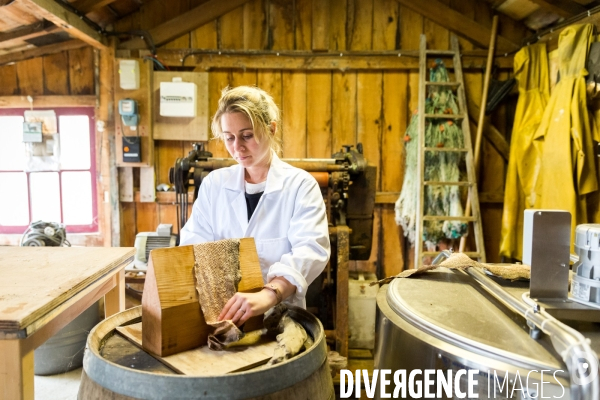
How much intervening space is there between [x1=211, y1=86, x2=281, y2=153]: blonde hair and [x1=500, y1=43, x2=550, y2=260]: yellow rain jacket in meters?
2.60

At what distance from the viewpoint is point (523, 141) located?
11.2 feet

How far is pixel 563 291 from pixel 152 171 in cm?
359

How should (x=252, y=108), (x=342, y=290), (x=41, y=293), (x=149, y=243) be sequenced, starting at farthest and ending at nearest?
(x=149, y=243), (x=342, y=290), (x=252, y=108), (x=41, y=293)

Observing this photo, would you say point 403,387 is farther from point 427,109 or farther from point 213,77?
point 213,77

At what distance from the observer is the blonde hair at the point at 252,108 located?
143cm

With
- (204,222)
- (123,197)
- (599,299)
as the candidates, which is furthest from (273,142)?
(123,197)

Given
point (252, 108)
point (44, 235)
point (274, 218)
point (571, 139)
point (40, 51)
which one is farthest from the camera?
point (40, 51)

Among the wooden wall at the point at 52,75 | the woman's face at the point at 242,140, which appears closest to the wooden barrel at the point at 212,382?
the woman's face at the point at 242,140

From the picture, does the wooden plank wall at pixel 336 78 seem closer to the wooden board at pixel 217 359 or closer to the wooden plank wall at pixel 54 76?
the wooden plank wall at pixel 54 76

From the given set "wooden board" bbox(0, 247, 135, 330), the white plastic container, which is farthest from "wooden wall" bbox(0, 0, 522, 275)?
"wooden board" bbox(0, 247, 135, 330)

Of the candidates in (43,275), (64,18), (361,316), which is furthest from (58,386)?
(64,18)

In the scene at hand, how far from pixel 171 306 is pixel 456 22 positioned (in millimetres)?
A: 3801

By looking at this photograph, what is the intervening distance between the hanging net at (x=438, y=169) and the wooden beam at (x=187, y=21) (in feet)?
6.46

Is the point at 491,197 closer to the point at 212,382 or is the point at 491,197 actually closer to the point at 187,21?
the point at 187,21
